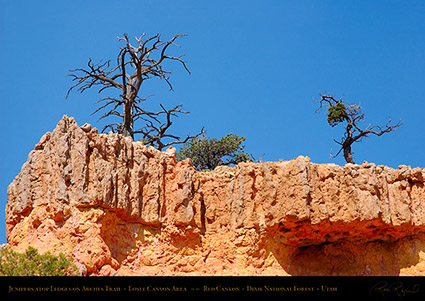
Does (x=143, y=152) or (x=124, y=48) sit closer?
(x=143, y=152)

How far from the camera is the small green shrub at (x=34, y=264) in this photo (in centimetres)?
1645

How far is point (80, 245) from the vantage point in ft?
57.9

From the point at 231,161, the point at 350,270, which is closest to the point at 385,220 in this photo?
the point at 350,270

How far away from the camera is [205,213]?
2033 cm

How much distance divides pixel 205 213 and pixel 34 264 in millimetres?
5624

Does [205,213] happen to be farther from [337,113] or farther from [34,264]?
[337,113]

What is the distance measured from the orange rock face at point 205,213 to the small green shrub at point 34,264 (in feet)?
1.98
